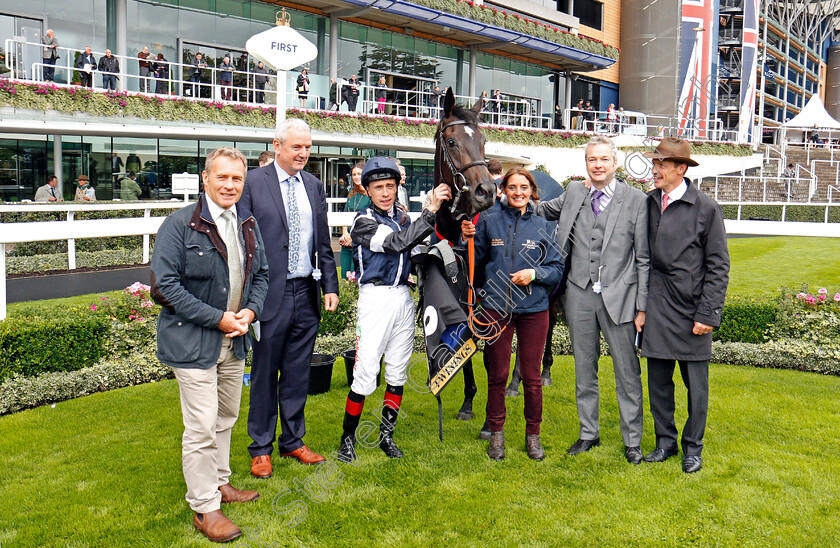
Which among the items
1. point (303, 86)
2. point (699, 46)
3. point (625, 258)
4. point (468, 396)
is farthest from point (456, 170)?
point (699, 46)

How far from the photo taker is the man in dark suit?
155 inches

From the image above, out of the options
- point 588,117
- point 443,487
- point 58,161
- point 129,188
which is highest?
point 588,117

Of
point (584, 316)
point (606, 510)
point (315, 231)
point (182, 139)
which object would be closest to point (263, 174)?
point (315, 231)

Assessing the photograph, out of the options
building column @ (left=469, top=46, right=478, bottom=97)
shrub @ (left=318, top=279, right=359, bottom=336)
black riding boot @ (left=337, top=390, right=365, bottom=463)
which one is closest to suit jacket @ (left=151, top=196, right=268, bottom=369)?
black riding boot @ (left=337, top=390, right=365, bottom=463)

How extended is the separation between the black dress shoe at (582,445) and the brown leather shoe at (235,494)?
210 cm

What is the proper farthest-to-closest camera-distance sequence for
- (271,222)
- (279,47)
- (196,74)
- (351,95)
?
(351,95) → (196,74) → (279,47) → (271,222)

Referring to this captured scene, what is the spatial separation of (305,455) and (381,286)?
3.99 ft

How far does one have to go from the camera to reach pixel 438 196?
3771 mm

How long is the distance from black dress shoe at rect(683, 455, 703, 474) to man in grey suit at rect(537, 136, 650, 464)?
28cm

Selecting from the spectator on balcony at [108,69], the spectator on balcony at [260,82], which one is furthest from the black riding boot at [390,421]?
the spectator on balcony at [260,82]

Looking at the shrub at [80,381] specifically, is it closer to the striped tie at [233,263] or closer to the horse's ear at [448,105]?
the striped tie at [233,263]

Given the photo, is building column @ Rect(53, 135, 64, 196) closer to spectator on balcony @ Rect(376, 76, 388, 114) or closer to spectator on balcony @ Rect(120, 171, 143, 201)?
spectator on balcony @ Rect(120, 171, 143, 201)

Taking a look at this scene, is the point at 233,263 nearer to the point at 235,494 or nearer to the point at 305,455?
the point at 235,494

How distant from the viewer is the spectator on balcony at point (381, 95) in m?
23.1
